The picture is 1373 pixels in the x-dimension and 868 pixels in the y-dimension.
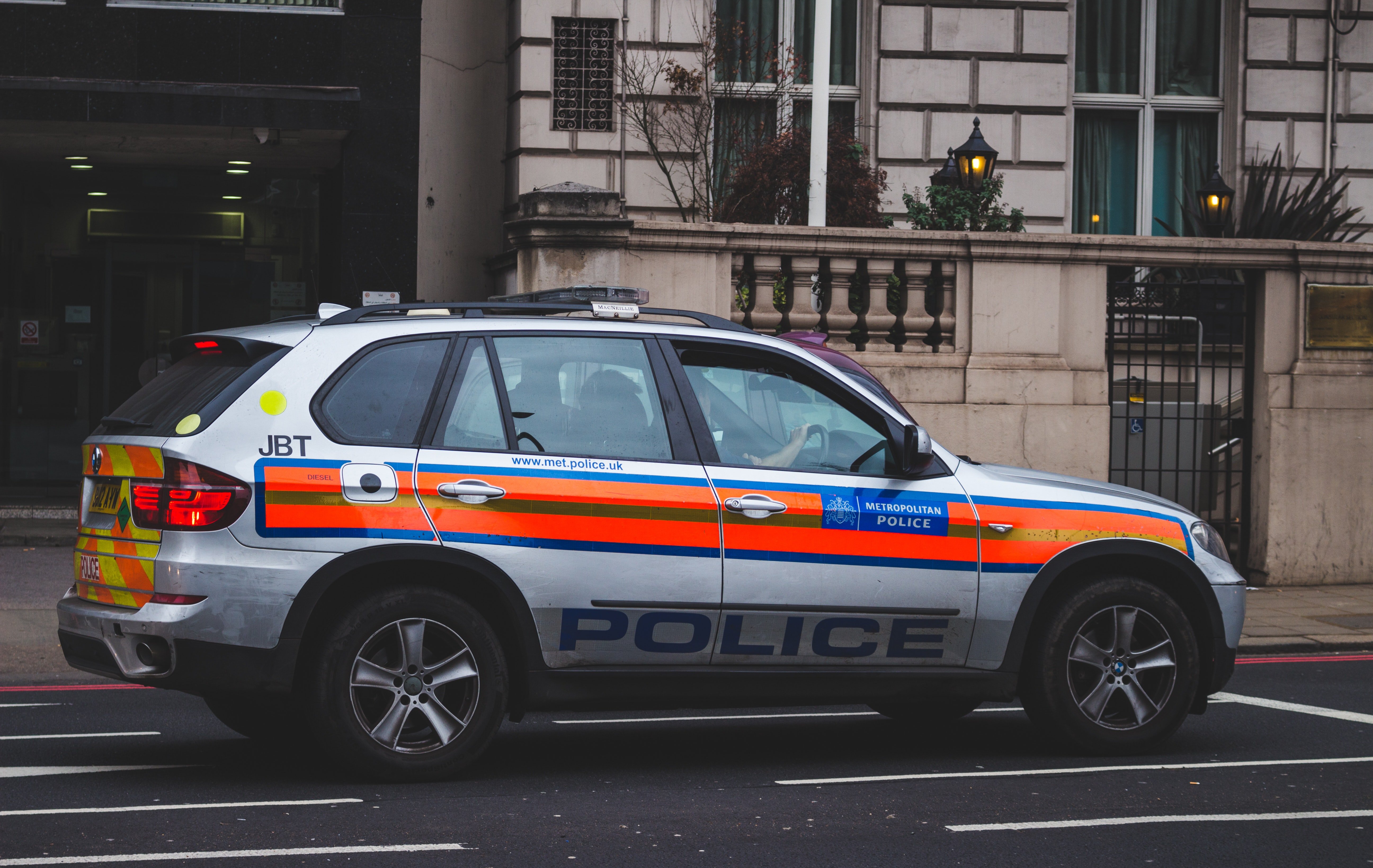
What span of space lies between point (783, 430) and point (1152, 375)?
9.30m

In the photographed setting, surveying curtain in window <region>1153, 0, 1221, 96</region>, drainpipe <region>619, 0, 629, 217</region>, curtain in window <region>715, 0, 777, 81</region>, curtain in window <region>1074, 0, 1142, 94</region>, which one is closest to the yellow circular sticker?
drainpipe <region>619, 0, 629, 217</region>

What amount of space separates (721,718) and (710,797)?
2152 mm

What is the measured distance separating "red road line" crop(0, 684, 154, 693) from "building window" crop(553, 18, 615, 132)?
11.3m

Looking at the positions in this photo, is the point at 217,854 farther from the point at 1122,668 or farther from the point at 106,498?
the point at 1122,668

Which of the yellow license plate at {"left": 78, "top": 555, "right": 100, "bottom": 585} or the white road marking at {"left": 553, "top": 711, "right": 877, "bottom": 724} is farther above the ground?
the yellow license plate at {"left": 78, "top": 555, "right": 100, "bottom": 585}

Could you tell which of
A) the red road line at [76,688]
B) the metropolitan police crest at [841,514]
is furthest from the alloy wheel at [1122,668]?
the red road line at [76,688]

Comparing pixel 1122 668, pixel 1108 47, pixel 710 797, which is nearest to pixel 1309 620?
pixel 1122 668

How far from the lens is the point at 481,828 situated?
5.42m

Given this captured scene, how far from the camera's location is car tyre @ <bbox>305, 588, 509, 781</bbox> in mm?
5863

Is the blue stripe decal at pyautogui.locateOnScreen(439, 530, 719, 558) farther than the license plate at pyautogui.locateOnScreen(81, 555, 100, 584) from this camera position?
No

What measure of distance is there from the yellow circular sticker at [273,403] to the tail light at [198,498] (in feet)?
1.01

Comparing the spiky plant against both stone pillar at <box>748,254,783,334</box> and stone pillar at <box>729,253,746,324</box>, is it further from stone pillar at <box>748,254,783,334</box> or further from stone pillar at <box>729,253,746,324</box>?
stone pillar at <box>729,253,746,324</box>

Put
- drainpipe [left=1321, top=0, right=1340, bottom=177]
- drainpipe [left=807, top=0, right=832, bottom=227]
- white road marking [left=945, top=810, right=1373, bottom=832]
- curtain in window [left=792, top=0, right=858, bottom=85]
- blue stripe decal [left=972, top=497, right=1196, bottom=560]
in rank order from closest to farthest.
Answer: white road marking [left=945, top=810, right=1373, bottom=832], blue stripe decal [left=972, top=497, right=1196, bottom=560], drainpipe [left=807, top=0, right=832, bottom=227], curtain in window [left=792, top=0, right=858, bottom=85], drainpipe [left=1321, top=0, right=1340, bottom=177]

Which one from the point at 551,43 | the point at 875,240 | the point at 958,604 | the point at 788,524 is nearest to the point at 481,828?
the point at 788,524
